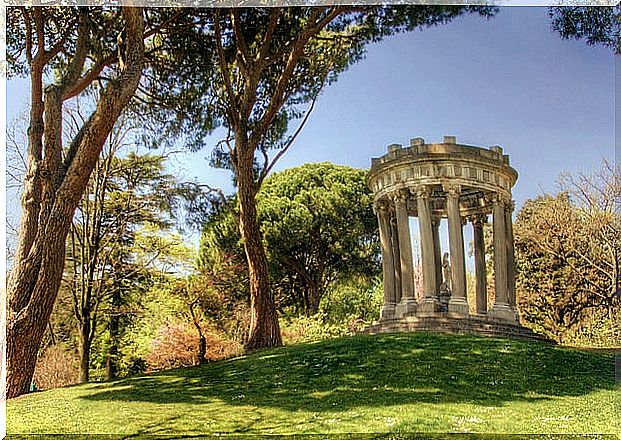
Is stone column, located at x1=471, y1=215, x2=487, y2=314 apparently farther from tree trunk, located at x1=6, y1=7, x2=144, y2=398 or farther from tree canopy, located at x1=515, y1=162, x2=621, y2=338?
tree trunk, located at x1=6, y1=7, x2=144, y2=398

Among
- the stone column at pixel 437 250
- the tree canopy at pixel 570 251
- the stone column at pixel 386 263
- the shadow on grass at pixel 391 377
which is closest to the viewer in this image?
the shadow on grass at pixel 391 377

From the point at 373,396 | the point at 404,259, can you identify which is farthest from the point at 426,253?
the point at 373,396

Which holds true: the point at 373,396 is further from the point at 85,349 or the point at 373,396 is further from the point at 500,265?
the point at 85,349

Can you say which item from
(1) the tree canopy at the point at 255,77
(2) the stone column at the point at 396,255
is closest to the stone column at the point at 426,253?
(2) the stone column at the point at 396,255

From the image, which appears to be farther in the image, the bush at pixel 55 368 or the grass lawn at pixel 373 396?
the bush at pixel 55 368

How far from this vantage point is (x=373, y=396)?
18.4 ft

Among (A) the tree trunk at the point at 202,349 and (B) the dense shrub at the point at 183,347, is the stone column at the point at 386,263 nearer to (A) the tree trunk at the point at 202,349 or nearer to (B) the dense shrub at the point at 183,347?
(B) the dense shrub at the point at 183,347

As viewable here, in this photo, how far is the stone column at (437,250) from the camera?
20.4 feet

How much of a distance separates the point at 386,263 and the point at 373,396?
1.36 m

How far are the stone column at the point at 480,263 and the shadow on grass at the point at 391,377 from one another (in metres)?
0.38

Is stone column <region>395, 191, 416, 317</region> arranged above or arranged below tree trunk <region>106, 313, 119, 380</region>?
above

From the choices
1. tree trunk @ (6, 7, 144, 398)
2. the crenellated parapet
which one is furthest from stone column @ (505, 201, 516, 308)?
tree trunk @ (6, 7, 144, 398)

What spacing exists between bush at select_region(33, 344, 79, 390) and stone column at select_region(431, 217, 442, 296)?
352 cm

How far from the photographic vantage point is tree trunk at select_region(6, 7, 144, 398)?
19.3 feet
